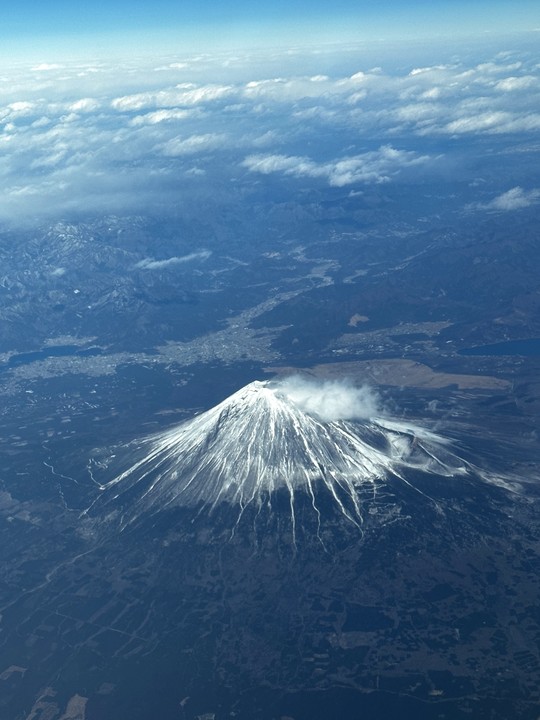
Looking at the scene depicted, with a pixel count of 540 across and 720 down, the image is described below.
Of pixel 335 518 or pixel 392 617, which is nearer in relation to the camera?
pixel 392 617

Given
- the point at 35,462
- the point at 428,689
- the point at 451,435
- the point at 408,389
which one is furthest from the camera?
the point at 408,389

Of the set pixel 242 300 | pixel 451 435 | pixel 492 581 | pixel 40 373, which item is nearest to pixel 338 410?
pixel 451 435

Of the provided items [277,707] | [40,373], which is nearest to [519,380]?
[277,707]

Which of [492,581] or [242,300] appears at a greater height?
[492,581]

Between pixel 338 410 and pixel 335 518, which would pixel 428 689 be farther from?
pixel 338 410

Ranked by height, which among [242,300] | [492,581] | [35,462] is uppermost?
[492,581]

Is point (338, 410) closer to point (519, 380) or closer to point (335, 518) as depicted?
point (335, 518)

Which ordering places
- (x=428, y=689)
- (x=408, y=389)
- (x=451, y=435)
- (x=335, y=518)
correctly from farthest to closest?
(x=408, y=389) < (x=451, y=435) < (x=335, y=518) < (x=428, y=689)
